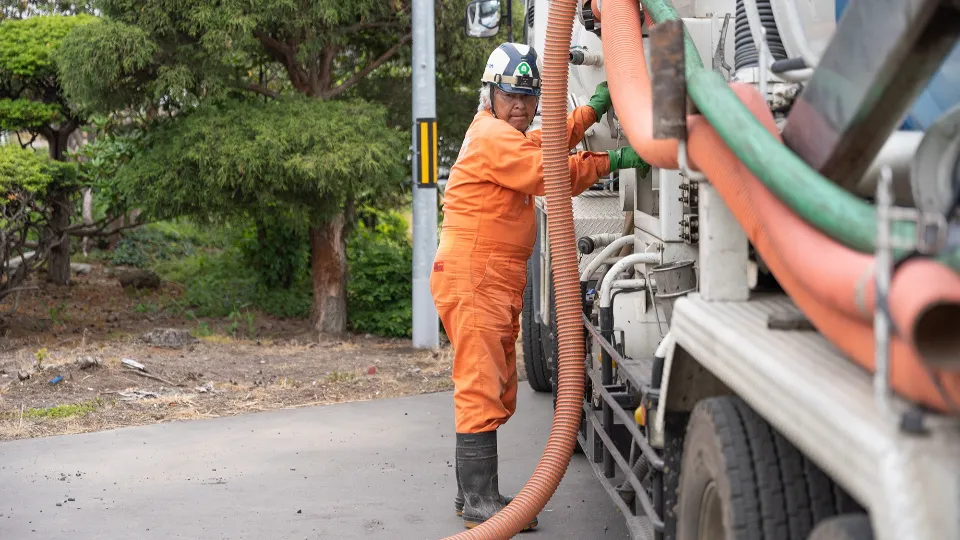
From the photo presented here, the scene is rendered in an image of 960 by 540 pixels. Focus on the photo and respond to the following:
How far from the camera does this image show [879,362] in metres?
1.89

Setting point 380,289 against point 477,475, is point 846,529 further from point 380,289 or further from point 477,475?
point 380,289

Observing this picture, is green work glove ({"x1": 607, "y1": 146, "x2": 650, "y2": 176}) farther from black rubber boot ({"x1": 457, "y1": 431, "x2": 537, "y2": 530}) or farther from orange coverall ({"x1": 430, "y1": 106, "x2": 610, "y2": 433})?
black rubber boot ({"x1": 457, "y1": 431, "x2": 537, "y2": 530})

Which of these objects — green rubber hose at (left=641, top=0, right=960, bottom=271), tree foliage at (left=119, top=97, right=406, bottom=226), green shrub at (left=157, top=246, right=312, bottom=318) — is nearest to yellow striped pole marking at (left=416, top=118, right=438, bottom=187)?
tree foliage at (left=119, top=97, right=406, bottom=226)

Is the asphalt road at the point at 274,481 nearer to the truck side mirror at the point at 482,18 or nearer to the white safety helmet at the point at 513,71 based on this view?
the white safety helmet at the point at 513,71

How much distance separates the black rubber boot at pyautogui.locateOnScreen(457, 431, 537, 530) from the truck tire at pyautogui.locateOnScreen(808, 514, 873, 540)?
3.05 metres

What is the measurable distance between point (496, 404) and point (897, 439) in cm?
344

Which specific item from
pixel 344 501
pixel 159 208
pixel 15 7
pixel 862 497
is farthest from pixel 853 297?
pixel 15 7

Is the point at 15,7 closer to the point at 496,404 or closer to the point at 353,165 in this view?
the point at 353,165

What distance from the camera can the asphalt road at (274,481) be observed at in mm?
5352

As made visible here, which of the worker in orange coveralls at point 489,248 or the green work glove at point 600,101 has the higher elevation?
the green work glove at point 600,101

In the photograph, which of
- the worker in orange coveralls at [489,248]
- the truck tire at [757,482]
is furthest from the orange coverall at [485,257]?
the truck tire at [757,482]

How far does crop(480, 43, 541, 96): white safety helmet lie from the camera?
17.2 feet

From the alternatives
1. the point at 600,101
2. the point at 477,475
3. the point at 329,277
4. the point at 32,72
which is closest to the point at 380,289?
the point at 329,277

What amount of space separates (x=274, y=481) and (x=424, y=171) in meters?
4.91
